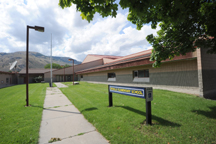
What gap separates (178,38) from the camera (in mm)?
5945

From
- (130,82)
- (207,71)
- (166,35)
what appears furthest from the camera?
(130,82)

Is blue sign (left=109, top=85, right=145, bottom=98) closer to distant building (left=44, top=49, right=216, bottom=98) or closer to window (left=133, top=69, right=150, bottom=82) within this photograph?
distant building (left=44, top=49, right=216, bottom=98)

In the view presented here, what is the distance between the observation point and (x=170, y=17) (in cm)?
407

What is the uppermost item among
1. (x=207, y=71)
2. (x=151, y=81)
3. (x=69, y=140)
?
(x=207, y=71)

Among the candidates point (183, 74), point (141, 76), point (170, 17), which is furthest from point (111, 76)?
point (170, 17)

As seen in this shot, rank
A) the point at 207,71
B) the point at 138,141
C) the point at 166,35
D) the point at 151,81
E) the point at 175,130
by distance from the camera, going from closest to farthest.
→ the point at 138,141, the point at 175,130, the point at 166,35, the point at 207,71, the point at 151,81

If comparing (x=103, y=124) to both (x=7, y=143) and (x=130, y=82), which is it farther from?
(x=130, y=82)

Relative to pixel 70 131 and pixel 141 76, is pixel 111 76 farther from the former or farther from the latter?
pixel 70 131

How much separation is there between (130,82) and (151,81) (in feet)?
11.5

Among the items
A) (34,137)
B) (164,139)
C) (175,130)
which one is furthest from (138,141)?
(34,137)

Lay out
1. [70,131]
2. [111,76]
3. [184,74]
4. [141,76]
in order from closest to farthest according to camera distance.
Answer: [70,131]
[184,74]
[141,76]
[111,76]

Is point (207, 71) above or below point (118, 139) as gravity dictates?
above

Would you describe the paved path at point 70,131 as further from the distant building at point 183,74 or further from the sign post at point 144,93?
the distant building at point 183,74

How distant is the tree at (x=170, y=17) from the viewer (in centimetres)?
330
